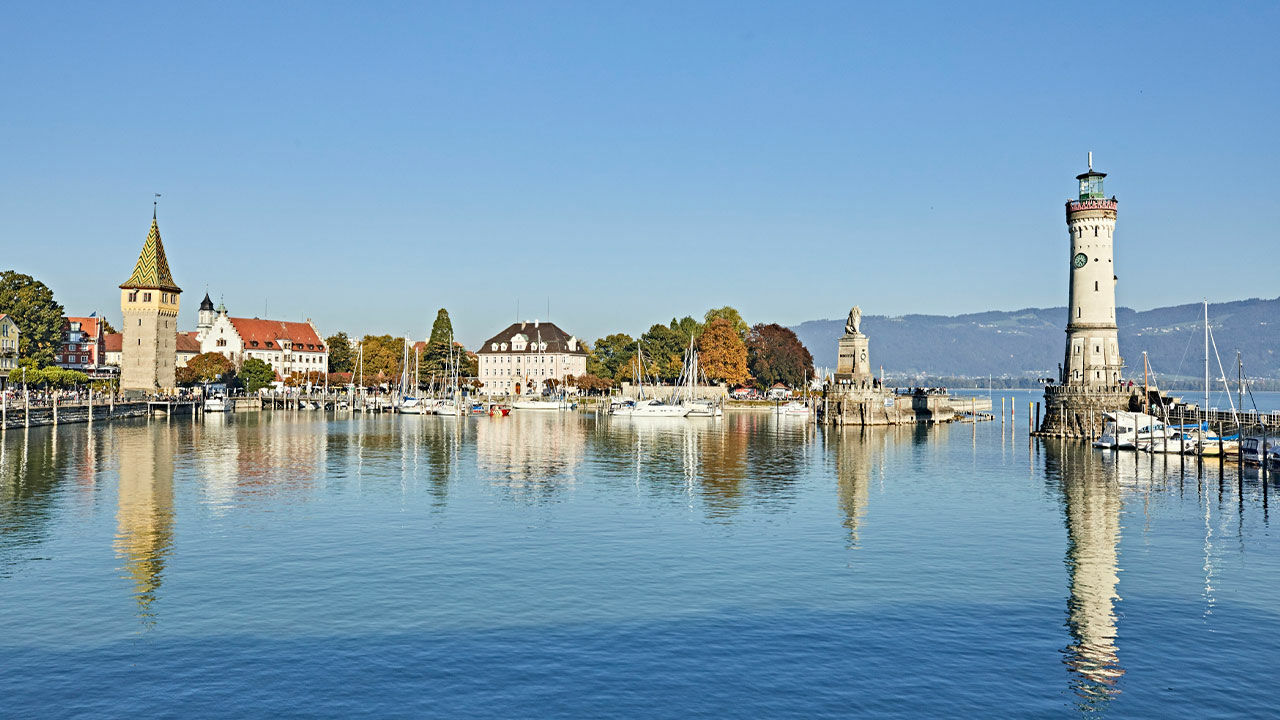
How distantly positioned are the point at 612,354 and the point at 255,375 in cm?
6665

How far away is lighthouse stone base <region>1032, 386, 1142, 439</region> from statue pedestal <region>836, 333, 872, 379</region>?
23.7 metres

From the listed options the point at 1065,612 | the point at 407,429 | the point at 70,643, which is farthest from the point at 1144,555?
the point at 407,429

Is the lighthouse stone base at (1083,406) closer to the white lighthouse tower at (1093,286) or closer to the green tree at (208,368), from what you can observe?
the white lighthouse tower at (1093,286)

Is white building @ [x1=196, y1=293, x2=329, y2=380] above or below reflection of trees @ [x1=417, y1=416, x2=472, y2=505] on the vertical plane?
above

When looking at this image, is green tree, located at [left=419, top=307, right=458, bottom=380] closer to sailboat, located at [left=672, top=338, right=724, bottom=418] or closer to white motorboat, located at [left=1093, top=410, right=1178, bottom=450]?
sailboat, located at [left=672, top=338, right=724, bottom=418]

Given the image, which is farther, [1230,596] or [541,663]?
[1230,596]

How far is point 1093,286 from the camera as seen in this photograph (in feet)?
287

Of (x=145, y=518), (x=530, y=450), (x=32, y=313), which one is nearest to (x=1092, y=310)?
(x=530, y=450)

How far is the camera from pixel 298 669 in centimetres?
2159

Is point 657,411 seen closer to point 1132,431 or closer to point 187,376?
point 1132,431

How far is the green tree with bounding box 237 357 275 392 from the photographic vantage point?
162 metres

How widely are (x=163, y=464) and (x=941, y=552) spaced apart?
4840 centimetres

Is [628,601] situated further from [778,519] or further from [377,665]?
[778,519]

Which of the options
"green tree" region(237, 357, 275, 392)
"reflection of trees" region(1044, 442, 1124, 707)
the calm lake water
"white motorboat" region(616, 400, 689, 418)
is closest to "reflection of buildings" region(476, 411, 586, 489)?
the calm lake water
